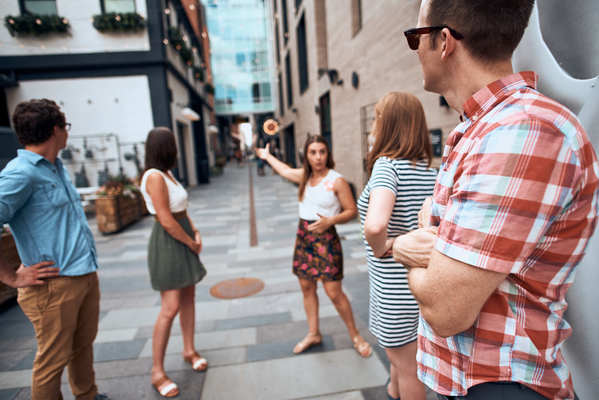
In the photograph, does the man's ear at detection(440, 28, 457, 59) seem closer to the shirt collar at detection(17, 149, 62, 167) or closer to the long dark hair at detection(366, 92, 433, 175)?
the long dark hair at detection(366, 92, 433, 175)

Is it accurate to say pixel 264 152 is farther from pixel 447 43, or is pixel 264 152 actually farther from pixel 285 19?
pixel 285 19

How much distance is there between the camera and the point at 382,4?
18.5ft

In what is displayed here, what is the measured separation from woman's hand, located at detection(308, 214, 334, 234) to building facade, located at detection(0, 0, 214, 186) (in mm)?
10444

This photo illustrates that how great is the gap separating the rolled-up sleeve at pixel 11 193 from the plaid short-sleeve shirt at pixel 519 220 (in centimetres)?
205

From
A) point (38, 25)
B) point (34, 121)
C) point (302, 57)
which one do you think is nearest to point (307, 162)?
point (34, 121)

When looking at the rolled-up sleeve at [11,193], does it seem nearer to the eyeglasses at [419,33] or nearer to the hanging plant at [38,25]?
the eyeglasses at [419,33]

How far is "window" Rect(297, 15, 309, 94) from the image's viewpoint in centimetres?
1385

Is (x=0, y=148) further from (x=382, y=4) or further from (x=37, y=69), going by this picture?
(x=37, y=69)

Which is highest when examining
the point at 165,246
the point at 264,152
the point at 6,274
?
the point at 264,152

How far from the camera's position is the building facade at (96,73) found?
1038 cm

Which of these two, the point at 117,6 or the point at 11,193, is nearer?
the point at 11,193

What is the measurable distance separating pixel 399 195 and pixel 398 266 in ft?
1.39

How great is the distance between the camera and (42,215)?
1896 millimetres

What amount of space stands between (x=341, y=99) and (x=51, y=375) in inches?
316
